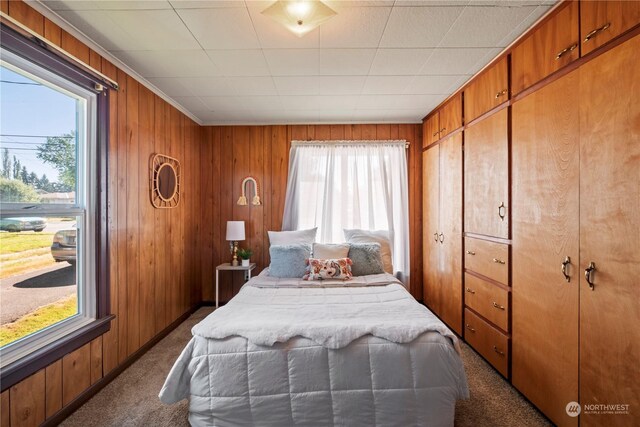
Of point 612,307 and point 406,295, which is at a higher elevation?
point 612,307

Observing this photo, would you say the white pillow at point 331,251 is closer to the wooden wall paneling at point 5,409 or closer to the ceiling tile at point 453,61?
the ceiling tile at point 453,61

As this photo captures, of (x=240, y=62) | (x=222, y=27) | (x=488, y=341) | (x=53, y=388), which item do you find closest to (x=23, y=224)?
(x=53, y=388)

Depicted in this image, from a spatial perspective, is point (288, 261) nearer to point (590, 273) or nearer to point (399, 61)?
point (399, 61)

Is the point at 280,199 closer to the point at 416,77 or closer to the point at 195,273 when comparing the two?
the point at 195,273

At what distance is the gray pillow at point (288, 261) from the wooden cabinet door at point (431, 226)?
153 centimetres

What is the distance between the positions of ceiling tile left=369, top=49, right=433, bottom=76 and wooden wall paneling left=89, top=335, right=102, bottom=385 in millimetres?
2947

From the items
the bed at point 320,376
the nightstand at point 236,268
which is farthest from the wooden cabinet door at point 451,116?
the nightstand at point 236,268

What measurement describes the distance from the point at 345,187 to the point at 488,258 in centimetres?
197

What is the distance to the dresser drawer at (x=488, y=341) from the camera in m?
2.20

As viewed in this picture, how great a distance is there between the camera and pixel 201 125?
4.01m

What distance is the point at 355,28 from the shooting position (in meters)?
1.92

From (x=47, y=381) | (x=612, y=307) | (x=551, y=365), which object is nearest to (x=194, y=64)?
(x=47, y=381)

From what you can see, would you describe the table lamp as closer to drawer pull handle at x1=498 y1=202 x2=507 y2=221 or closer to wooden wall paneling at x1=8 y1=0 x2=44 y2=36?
wooden wall paneling at x1=8 y1=0 x2=44 y2=36

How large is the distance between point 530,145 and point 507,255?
78 centimetres
